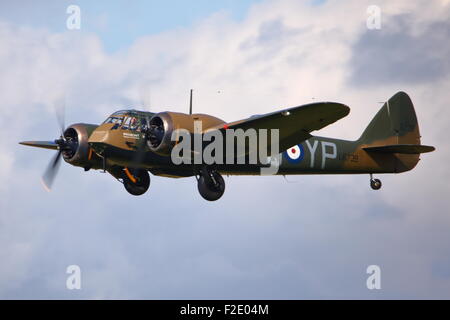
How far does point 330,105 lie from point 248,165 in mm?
3857

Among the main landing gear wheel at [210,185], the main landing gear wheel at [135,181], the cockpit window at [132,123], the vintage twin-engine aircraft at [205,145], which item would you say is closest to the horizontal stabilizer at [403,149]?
the vintage twin-engine aircraft at [205,145]

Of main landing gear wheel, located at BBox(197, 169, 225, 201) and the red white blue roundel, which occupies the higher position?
the red white blue roundel

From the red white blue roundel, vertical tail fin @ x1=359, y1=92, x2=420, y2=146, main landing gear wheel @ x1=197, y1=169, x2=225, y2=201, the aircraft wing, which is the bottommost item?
main landing gear wheel @ x1=197, y1=169, x2=225, y2=201

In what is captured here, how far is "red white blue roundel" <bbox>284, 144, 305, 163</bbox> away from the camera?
74.7ft

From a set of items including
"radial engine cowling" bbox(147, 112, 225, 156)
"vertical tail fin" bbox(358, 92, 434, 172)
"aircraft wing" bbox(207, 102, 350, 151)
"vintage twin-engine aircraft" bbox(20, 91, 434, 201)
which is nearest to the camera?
"aircraft wing" bbox(207, 102, 350, 151)

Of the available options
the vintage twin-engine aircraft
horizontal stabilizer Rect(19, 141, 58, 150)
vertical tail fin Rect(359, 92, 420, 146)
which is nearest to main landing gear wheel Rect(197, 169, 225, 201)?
the vintage twin-engine aircraft

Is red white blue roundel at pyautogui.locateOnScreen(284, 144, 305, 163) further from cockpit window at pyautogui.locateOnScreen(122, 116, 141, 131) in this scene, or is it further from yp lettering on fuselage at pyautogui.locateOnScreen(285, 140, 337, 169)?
cockpit window at pyautogui.locateOnScreen(122, 116, 141, 131)

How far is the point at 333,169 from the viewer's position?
23.8 metres

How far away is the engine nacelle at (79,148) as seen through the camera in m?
21.5

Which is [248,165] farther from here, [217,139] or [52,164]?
[52,164]

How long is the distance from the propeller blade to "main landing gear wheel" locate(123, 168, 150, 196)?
207 cm

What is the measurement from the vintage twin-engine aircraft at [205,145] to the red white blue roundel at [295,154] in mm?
27

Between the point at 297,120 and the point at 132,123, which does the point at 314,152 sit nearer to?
the point at 297,120

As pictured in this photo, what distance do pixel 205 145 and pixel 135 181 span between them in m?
2.79
